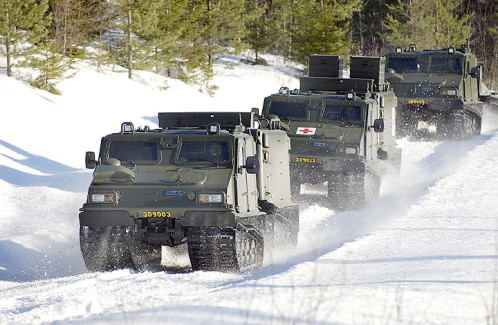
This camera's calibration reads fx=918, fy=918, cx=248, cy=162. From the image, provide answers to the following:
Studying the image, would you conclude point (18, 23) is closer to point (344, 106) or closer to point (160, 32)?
point (160, 32)

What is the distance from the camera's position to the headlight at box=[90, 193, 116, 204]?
11609mm

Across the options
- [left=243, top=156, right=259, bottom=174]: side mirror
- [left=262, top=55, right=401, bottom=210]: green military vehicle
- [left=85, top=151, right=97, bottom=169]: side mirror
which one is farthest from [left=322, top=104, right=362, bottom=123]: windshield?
[left=85, top=151, right=97, bottom=169]: side mirror

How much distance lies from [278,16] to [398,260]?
39519 mm

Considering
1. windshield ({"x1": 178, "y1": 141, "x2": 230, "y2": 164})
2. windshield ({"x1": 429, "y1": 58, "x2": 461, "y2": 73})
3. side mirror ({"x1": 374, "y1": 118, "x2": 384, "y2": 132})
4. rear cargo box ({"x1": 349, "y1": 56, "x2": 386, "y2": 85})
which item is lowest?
windshield ({"x1": 178, "y1": 141, "x2": 230, "y2": 164})

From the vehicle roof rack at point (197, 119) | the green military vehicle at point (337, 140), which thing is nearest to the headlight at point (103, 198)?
the vehicle roof rack at point (197, 119)

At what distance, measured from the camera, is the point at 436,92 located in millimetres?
25359

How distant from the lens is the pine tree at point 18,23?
1026 inches

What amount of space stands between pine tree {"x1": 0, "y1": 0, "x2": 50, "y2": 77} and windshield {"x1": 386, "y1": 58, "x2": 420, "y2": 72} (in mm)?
9973

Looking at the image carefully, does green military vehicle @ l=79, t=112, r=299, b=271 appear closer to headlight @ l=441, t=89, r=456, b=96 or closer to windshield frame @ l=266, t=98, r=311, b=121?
windshield frame @ l=266, t=98, r=311, b=121

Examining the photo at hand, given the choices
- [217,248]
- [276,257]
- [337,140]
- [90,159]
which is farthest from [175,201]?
[337,140]

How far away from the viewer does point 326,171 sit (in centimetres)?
1714

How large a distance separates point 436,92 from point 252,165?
14.4 metres

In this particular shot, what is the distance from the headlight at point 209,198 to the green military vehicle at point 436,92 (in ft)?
48.7

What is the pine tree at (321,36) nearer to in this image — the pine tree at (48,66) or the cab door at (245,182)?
the pine tree at (48,66)
